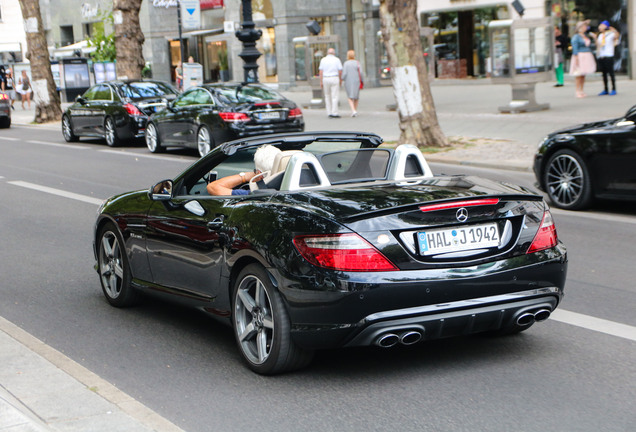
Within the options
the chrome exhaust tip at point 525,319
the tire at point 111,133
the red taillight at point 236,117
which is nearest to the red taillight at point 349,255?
the chrome exhaust tip at point 525,319

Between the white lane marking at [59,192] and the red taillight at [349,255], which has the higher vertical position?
the red taillight at [349,255]

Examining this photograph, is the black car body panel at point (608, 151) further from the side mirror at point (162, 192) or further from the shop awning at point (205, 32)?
the shop awning at point (205, 32)

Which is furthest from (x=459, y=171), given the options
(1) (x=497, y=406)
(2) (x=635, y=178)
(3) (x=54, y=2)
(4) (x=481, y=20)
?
(3) (x=54, y=2)

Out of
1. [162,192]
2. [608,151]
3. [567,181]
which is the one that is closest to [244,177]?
[162,192]

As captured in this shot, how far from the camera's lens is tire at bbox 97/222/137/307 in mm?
6977

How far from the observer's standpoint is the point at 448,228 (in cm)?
501

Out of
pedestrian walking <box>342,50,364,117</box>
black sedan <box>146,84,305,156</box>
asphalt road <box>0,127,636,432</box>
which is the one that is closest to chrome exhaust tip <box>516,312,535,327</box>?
asphalt road <box>0,127,636,432</box>

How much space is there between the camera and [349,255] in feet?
15.9

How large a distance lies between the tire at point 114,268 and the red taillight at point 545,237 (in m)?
3.06

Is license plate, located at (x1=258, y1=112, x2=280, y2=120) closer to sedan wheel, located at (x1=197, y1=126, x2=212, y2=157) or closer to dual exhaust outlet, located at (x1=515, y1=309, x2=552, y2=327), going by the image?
sedan wheel, located at (x1=197, y1=126, x2=212, y2=157)

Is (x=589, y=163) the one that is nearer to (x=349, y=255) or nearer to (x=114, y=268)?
(x=114, y=268)

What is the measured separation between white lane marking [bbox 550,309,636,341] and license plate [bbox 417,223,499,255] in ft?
4.38

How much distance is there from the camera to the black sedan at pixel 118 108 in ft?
76.3

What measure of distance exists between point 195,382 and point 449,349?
1.53m
